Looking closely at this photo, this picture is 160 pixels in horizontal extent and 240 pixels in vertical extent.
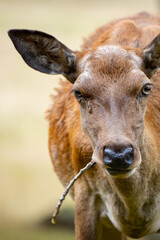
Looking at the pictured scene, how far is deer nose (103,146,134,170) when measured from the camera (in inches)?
298

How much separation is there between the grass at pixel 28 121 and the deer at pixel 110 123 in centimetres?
511

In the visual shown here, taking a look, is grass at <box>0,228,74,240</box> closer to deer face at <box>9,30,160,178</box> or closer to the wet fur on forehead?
deer face at <box>9,30,160,178</box>

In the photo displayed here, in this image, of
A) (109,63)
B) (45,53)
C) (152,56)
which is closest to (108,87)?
(109,63)

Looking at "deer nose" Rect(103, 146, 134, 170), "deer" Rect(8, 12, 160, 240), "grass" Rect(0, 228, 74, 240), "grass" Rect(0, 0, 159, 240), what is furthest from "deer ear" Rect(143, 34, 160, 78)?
"grass" Rect(0, 0, 159, 240)

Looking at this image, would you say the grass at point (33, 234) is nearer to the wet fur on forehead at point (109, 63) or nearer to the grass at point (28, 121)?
the grass at point (28, 121)

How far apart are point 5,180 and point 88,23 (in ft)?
49.8

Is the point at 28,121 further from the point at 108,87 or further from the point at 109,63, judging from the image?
the point at 108,87

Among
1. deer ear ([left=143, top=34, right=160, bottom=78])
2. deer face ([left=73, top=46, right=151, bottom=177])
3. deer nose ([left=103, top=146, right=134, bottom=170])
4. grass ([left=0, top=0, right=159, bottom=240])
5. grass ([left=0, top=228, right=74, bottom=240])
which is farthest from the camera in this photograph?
grass ([left=0, top=0, right=159, bottom=240])

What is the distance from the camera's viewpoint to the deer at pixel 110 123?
7996mm

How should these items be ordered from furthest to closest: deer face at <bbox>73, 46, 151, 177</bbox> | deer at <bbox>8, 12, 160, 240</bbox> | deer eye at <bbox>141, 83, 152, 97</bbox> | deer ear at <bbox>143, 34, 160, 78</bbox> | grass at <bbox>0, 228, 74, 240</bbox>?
1. grass at <bbox>0, 228, 74, 240</bbox>
2. deer ear at <bbox>143, 34, 160, 78</bbox>
3. deer eye at <bbox>141, 83, 152, 97</bbox>
4. deer at <bbox>8, 12, 160, 240</bbox>
5. deer face at <bbox>73, 46, 151, 177</bbox>

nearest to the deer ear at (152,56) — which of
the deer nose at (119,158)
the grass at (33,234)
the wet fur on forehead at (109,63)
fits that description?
the wet fur on forehead at (109,63)

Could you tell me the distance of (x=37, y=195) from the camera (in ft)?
57.8

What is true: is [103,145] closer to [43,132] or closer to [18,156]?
[18,156]

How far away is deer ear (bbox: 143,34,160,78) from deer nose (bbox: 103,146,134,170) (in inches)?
57.5
